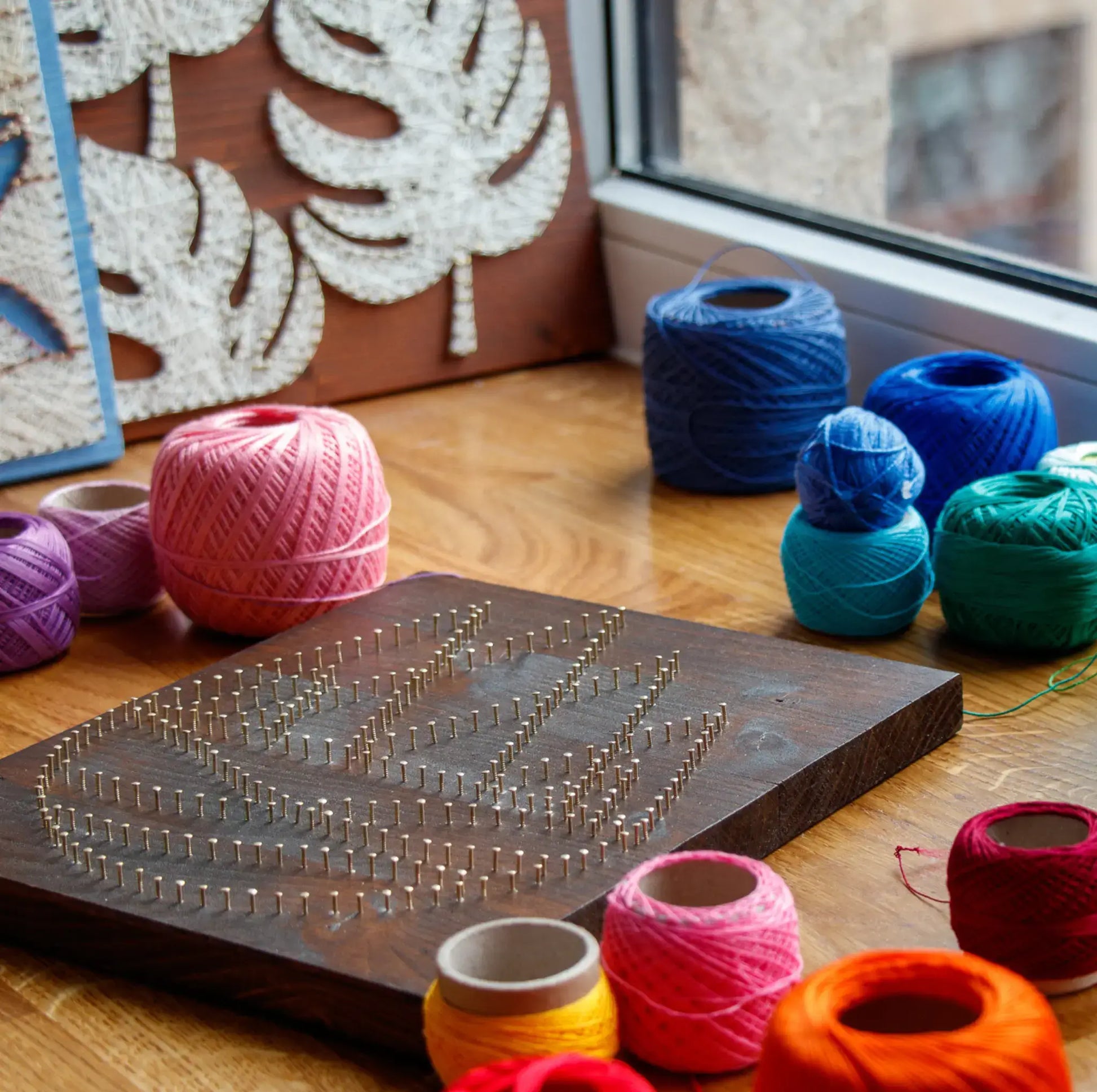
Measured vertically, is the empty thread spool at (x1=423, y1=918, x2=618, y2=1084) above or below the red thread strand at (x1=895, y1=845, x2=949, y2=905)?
above

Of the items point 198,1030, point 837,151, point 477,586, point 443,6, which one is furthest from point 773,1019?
point 837,151

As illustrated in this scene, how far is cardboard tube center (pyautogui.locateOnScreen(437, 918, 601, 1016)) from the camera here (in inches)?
37.9

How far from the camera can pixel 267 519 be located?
5.16 ft

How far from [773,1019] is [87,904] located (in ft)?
1.56

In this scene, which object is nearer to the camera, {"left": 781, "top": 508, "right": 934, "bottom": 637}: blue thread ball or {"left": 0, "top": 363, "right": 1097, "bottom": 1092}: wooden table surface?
{"left": 0, "top": 363, "right": 1097, "bottom": 1092}: wooden table surface

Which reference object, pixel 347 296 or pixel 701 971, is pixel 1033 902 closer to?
pixel 701 971

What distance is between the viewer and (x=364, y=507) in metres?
1.62

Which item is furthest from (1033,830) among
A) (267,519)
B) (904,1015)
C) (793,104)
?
→ (793,104)

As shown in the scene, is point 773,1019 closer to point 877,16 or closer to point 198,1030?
point 198,1030

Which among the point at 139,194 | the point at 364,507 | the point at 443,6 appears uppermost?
the point at 443,6

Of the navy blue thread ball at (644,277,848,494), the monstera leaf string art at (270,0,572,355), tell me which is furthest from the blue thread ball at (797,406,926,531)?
the monstera leaf string art at (270,0,572,355)

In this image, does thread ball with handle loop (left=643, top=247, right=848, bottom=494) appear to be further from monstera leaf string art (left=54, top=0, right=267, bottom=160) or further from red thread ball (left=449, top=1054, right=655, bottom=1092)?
red thread ball (left=449, top=1054, right=655, bottom=1092)

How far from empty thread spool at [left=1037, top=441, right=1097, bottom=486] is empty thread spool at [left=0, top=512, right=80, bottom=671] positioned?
0.87m

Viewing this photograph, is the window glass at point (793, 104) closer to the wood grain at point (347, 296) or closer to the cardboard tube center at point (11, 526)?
the wood grain at point (347, 296)
